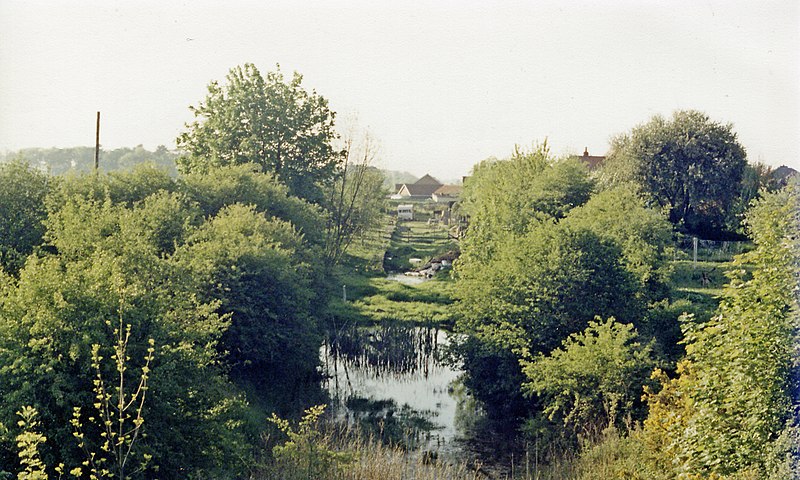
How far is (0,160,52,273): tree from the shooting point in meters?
20.5

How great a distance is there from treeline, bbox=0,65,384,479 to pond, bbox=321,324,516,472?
1537 mm

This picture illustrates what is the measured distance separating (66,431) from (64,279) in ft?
8.49

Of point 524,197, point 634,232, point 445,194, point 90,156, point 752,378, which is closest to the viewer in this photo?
point 752,378

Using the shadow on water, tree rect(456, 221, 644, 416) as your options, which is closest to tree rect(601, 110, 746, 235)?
the shadow on water

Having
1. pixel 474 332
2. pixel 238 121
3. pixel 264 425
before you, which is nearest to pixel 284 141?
pixel 238 121

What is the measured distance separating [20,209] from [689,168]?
43406mm

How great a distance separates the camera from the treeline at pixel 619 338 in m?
11.6

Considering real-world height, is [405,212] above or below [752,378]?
above

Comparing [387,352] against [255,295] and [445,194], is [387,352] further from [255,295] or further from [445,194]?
[445,194]

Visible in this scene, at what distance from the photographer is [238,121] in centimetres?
3791

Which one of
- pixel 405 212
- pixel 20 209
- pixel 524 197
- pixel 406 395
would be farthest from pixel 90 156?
pixel 406 395

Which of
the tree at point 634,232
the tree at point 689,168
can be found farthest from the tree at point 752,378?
the tree at point 689,168

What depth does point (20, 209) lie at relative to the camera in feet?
70.4

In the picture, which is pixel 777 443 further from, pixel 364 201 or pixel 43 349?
pixel 364 201
